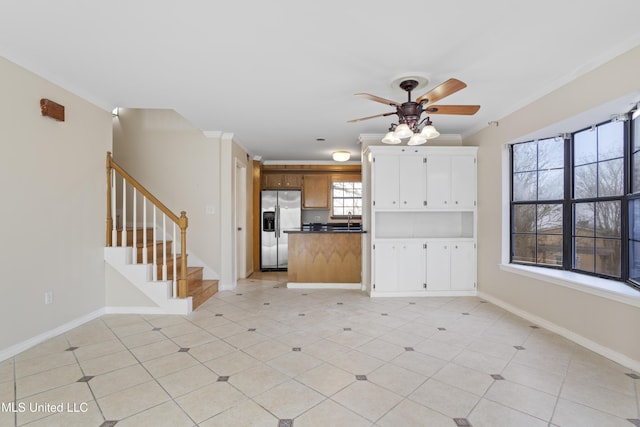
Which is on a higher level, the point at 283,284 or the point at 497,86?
the point at 497,86

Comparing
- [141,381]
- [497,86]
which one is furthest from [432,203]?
[141,381]

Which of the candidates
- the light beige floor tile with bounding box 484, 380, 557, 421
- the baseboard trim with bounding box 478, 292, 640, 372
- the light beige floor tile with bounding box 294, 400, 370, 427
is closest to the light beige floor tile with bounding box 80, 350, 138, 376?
the light beige floor tile with bounding box 294, 400, 370, 427

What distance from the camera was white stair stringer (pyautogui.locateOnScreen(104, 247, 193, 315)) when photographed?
3859 millimetres

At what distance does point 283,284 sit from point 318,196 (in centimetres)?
269

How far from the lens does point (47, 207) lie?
3043 millimetres

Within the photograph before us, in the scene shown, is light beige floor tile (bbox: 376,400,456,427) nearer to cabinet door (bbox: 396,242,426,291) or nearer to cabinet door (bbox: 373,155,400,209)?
cabinet door (bbox: 396,242,426,291)

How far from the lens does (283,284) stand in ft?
18.6

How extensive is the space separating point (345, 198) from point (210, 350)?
552cm

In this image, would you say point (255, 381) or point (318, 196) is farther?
point (318, 196)

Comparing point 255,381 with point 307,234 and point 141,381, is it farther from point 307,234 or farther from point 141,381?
point 307,234

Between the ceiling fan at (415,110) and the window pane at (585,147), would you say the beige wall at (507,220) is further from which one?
the ceiling fan at (415,110)

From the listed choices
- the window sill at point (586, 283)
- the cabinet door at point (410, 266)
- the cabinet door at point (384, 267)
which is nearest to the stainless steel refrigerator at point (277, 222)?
the cabinet door at point (384, 267)

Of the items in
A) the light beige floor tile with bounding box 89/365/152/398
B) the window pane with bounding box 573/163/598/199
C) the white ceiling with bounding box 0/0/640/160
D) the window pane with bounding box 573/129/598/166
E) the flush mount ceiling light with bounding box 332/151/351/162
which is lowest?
the light beige floor tile with bounding box 89/365/152/398

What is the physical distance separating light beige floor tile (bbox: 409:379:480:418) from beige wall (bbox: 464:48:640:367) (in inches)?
61.3
